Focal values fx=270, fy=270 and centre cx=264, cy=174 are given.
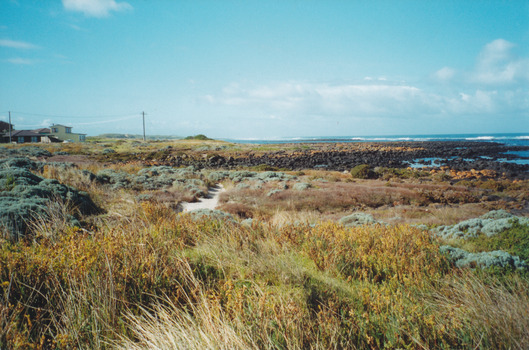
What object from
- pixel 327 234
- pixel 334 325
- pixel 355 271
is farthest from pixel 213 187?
pixel 334 325

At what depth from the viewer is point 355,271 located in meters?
4.15

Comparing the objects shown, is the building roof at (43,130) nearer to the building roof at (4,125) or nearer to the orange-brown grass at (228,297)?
the building roof at (4,125)

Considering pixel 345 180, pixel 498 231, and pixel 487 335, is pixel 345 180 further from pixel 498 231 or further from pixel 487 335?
pixel 487 335

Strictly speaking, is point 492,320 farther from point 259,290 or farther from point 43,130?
point 43,130

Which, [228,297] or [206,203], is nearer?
[228,297]

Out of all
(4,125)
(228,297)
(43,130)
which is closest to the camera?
(228,297)

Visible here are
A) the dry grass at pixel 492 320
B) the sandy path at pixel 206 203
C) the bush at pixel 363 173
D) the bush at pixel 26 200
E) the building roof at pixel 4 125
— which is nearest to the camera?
the dry grass at pixel 492 320

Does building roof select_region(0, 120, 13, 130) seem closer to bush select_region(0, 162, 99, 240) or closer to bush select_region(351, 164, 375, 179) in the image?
bush select_region(0, 162, 99, 240)

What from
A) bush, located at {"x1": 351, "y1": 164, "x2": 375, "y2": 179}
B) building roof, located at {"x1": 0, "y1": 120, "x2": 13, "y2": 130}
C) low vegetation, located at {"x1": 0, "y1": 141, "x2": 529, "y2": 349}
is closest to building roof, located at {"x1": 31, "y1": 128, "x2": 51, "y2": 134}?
building roof, located at {"x1": 0, "y1": 120, "x2": 13, "y2": 130}

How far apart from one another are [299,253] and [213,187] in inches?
619

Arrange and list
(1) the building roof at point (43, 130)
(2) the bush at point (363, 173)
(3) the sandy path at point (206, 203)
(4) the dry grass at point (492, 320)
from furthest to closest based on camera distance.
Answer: (1) the building roof at point (43, 130) → (2) the bush at point (363, 173) → (3) the sandy path at point (206, 203) → (4) the dry grass at point (492, 320)

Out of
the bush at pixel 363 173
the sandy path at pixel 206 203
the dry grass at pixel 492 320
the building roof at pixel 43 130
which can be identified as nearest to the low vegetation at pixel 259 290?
the dry grass at pixel 492 320

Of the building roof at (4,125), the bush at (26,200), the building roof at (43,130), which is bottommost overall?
the bush at (26,200)

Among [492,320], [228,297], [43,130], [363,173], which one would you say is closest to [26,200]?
[228,297]
